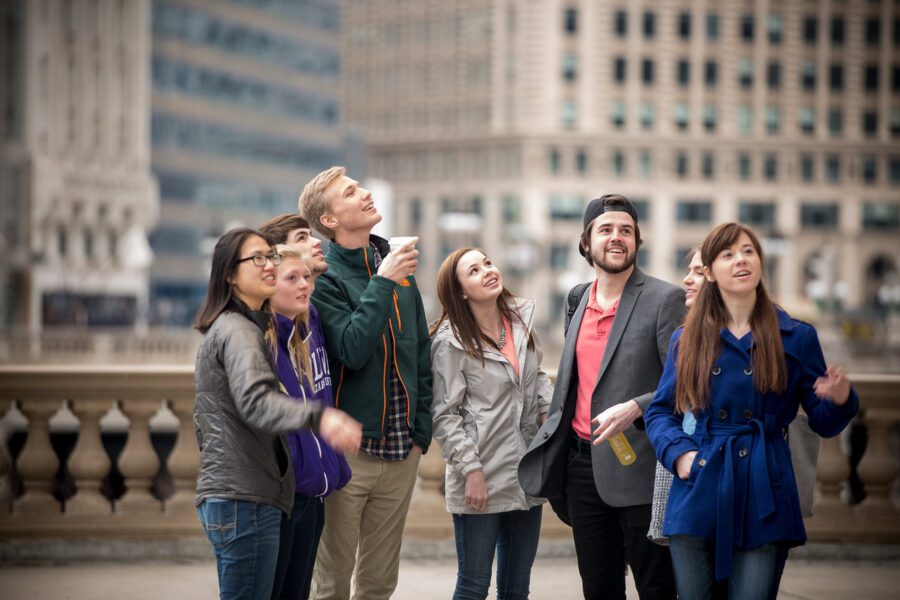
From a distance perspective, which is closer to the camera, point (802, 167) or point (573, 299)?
point (573, 299)

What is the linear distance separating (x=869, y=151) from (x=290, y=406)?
103620mm

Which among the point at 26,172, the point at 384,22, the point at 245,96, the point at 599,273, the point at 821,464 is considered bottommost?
the point at 821,464

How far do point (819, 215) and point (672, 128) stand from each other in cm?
1374

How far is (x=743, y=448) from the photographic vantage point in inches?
176

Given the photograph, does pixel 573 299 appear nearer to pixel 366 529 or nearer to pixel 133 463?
pixel 366 529

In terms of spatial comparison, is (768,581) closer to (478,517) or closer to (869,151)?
(478,517)

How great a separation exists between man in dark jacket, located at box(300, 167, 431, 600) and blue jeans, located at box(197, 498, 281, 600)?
83 cm

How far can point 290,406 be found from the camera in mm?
4164

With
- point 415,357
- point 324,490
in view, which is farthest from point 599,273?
point 324,490

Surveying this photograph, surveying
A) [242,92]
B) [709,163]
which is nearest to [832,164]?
[709,163]

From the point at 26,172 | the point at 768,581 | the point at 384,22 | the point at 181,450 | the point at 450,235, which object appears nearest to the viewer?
the point at 768,581

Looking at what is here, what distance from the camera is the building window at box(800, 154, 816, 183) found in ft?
332

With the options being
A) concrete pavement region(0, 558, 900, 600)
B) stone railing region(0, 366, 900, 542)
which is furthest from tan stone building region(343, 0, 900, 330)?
concrete pavement region(0, 558, 900, 600)

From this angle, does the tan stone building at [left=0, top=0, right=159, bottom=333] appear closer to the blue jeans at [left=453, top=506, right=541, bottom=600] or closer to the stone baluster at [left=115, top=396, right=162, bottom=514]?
the stone baluster at [left=115, top=396, right=162, bottom=514]
